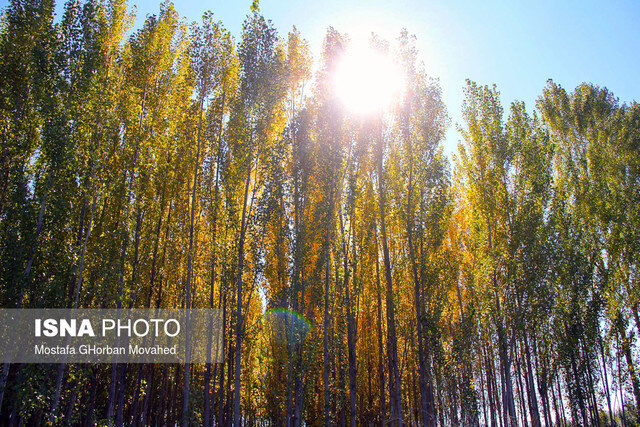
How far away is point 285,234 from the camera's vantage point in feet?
45.6

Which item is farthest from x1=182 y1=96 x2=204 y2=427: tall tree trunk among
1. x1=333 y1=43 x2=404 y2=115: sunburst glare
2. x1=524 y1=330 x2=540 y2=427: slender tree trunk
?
x1=524 y1=330 x2=540 y2=427: slender tree trunk

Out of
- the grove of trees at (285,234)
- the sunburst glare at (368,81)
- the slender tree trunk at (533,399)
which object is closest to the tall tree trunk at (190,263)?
the grove of trees at (285,234)

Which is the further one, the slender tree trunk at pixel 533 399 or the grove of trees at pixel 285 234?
the slender tree trunk at pixel 533 399

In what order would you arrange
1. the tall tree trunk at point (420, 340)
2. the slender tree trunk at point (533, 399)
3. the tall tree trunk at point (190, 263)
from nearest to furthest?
1. the tall tree trunk at point (190, 263)
2. the tall tree trunk at point (420, 340)
3. the slender tree trunk at point (533, 399)

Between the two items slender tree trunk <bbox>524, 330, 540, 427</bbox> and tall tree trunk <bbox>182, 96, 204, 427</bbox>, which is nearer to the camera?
tall tree trunk <bbox>182, 96, 204, 427</bbox>

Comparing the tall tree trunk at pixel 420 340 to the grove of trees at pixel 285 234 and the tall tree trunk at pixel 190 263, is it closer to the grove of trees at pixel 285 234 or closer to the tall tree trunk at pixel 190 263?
the grove of trees at pixel 285 234

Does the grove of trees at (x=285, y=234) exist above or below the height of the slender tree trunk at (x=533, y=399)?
above

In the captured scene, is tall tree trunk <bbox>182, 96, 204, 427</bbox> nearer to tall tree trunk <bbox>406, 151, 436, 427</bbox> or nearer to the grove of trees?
the grove of trees

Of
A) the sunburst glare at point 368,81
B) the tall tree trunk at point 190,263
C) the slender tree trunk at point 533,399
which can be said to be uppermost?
the sunburst glare at point 368,81

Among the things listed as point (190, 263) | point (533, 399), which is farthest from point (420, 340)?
point (190, 263)

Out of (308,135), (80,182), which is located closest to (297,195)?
(308,135)

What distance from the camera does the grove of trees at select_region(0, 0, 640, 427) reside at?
1159cm

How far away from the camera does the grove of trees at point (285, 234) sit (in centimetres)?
1159

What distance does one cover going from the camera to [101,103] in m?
11.9
